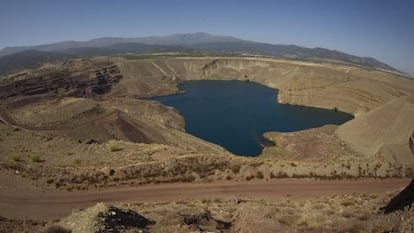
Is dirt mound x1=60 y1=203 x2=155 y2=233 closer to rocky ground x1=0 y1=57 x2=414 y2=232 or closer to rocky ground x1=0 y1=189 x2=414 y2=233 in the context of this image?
rocky ground x1=0 y1=189 x2=414 y2=233

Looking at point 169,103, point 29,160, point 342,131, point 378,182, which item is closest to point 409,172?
point 378,182

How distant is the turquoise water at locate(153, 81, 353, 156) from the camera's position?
81238 mm

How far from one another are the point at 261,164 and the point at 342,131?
45477 millimetres

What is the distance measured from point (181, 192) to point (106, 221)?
1231cm

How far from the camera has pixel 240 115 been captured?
105438 mm

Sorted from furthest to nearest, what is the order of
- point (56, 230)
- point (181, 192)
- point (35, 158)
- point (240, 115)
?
point (240, 115) < point (35, 158) < point (181, 192) < point (56, 230)

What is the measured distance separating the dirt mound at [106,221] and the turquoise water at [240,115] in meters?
50.6

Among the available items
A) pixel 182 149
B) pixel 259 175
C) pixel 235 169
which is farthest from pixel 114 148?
pixel 259 175

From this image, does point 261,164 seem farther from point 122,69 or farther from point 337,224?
point 122,69

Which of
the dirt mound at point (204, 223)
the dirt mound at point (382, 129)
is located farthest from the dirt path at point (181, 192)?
the dirt mound at point (382, 129)

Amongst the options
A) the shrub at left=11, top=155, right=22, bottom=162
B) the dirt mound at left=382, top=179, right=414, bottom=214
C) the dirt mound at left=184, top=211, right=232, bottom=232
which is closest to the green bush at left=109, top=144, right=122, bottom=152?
the shrub at left=11, top=155, right=22, bottom=162

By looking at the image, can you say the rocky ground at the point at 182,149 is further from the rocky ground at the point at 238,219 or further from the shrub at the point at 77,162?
the shrub at the point at 77,162

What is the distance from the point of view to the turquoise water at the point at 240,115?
81238mm

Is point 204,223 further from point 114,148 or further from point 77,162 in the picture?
point 114,148
